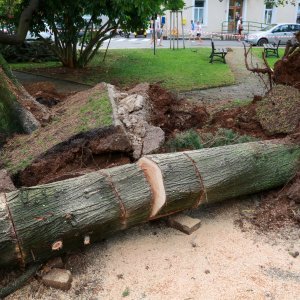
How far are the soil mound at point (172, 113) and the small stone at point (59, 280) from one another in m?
3.17

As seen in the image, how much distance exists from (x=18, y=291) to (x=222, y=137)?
3183mm

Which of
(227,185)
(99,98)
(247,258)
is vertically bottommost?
(247,258)

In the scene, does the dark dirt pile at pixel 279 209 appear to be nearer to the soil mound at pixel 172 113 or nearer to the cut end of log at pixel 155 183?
the cut end of log at pixel 155 183

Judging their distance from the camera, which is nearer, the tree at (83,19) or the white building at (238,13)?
the tree at (83,19)

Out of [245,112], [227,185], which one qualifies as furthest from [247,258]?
[245,112]

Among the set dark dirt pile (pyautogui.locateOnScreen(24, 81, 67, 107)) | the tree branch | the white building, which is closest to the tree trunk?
dark dirt pile (pyautogui.locateOnScreen(24, 81, 67, 107))

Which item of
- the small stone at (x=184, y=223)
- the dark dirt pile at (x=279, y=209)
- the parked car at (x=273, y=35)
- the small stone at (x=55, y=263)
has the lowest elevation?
the parked car at (x=273, y=35)

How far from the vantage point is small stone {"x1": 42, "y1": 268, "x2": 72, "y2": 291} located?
11.4ft

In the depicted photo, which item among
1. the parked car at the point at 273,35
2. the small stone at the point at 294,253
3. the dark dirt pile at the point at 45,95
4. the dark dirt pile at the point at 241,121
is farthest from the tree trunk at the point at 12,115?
the parked car at the point at 273,35

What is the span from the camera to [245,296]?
338 cm

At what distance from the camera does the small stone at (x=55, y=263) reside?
370 centimetres

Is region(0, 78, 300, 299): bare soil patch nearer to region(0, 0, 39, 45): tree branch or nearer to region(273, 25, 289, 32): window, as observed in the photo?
region(0, 0, 39, 45): tree branch

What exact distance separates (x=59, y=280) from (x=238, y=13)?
34868mm

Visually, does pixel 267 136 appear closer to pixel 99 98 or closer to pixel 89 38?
pixel 99 98
